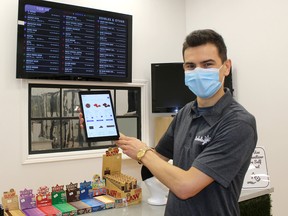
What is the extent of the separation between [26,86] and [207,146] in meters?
2.62

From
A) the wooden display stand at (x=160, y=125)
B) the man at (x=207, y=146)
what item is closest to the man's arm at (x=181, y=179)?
the man at (x=207, y=146)

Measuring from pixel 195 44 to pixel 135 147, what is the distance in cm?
55

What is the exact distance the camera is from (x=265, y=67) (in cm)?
359

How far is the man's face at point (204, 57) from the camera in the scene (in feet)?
4.58

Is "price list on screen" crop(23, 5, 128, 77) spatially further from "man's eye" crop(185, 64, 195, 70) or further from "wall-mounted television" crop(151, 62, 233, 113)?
"man's eye" crop(185, 64, 195, 70)

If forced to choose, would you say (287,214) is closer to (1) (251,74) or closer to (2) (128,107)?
(1) (251,74)

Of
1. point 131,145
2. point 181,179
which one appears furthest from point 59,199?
point 181,179

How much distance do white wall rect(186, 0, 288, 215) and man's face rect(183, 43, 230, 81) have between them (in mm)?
2276

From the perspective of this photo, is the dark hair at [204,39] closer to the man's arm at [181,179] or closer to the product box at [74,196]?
the man's arm at [181,179]

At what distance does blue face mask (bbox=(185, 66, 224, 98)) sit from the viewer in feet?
4.64

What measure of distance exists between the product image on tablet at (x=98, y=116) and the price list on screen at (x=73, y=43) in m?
1.84

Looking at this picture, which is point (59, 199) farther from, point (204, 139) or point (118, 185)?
point (204, 139)

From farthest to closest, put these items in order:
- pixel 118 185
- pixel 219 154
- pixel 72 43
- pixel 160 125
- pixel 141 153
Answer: pixel 160 125 → pixel 72 43 → pixel 118 185 → pixel 141 153 → pixel 219 154

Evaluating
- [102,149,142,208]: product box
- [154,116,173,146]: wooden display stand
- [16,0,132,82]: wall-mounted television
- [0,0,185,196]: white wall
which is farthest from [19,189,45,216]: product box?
[154,116,173,146]: wooden display stand
